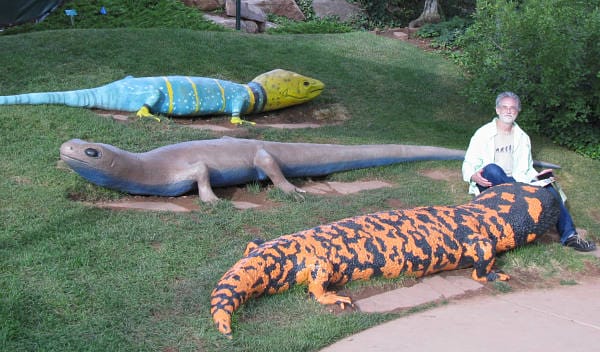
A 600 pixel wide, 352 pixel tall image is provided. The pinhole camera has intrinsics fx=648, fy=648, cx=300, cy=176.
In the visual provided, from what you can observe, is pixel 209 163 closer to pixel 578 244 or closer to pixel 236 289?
pixel 236 289

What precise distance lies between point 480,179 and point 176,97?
4180 millimetres

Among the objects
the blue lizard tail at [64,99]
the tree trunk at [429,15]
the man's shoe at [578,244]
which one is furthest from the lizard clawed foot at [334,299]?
the tree trunk at [429,15]

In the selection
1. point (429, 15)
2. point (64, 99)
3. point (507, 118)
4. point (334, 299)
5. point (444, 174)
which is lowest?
point (444, 174)

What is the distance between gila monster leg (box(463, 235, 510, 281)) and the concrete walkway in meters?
0.20

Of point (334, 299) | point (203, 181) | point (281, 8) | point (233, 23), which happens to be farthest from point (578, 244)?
point (281, 8)

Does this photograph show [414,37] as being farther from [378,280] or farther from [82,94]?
[378,280]

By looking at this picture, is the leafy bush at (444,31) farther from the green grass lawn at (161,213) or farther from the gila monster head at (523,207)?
the gila monster head at (523,207)

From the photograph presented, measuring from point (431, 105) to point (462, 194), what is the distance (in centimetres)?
416

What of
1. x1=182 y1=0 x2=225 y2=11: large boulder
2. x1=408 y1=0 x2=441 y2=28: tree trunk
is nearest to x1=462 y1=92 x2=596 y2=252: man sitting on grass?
x1=408 y1=0 x2=441 y2=28: tree trunk

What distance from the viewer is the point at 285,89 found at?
936cm

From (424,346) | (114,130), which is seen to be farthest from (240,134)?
(424,346)

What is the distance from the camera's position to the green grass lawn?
3660 millimetres

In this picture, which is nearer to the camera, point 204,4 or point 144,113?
point 144,113

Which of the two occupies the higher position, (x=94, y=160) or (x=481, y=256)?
(x=94, y=160)
